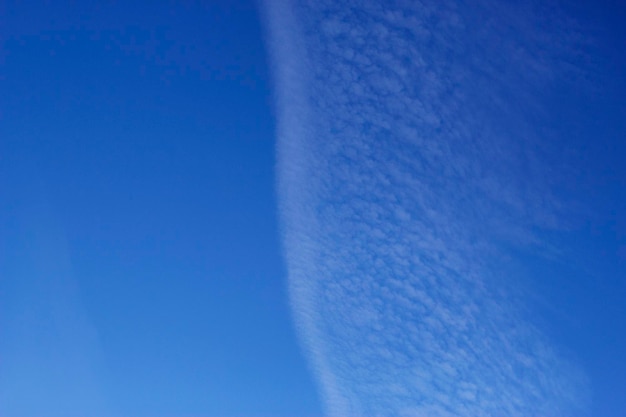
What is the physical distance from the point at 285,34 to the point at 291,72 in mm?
324

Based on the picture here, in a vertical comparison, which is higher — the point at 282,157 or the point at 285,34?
the point at 285,34

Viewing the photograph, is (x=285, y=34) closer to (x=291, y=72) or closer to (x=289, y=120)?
(x=291, y=72)

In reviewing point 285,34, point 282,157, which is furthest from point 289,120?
point 285,34

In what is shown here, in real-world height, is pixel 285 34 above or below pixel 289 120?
above

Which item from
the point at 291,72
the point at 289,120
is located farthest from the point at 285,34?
the point at 289,120

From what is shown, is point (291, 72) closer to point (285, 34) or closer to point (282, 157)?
point (285, 34)

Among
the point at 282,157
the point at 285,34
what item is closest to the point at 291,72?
the point at 285,34

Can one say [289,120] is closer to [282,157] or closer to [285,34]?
[282,157]

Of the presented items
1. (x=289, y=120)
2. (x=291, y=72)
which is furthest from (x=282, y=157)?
(x=291, y=72)

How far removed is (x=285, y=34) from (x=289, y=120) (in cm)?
73

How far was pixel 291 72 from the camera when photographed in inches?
239

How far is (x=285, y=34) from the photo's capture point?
600 cm

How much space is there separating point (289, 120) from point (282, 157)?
0.33 meters

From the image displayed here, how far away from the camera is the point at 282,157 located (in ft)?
20.1
